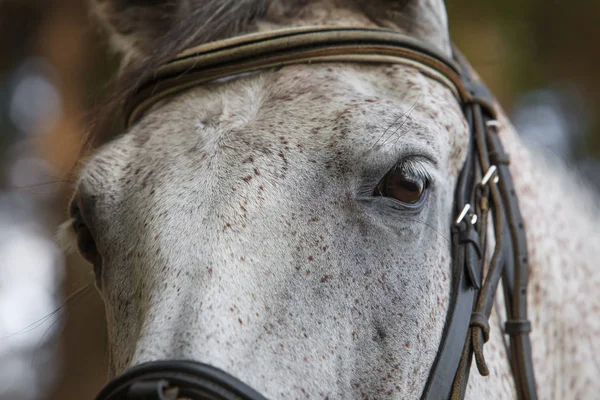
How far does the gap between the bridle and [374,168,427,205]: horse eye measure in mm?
264

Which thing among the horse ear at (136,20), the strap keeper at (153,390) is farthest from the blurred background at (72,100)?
the strap keeper at (153,390)

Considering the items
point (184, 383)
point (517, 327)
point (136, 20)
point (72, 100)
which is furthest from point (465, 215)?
point (72, 100)

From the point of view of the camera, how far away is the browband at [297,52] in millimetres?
2230

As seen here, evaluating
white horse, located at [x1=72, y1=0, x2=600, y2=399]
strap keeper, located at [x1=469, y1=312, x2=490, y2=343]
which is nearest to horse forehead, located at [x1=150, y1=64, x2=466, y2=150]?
white horse, located at [x1=72, y1=0, x2=600, y2=399]

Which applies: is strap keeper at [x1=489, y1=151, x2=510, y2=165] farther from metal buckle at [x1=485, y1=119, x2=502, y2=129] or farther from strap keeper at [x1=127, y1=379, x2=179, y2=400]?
strap keeper at [x1=127, y1=379, x2=179, y2=400]

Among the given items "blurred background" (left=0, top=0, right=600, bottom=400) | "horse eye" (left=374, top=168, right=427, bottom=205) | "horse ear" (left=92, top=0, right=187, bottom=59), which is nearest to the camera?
"horse eye" (left=374, top=168, right=427, bottom=205)

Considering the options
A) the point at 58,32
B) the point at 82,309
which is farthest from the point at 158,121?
the point at 58,32

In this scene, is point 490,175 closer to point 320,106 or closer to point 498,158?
point 498,158

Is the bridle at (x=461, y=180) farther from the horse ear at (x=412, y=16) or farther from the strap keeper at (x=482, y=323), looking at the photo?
the horse ear at (x=412, y=16)

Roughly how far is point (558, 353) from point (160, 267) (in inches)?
64.1

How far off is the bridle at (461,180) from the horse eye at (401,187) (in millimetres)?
264

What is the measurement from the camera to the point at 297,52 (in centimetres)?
223

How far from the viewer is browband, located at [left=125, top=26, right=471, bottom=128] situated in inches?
87.8

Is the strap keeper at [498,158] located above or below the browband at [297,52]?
above
